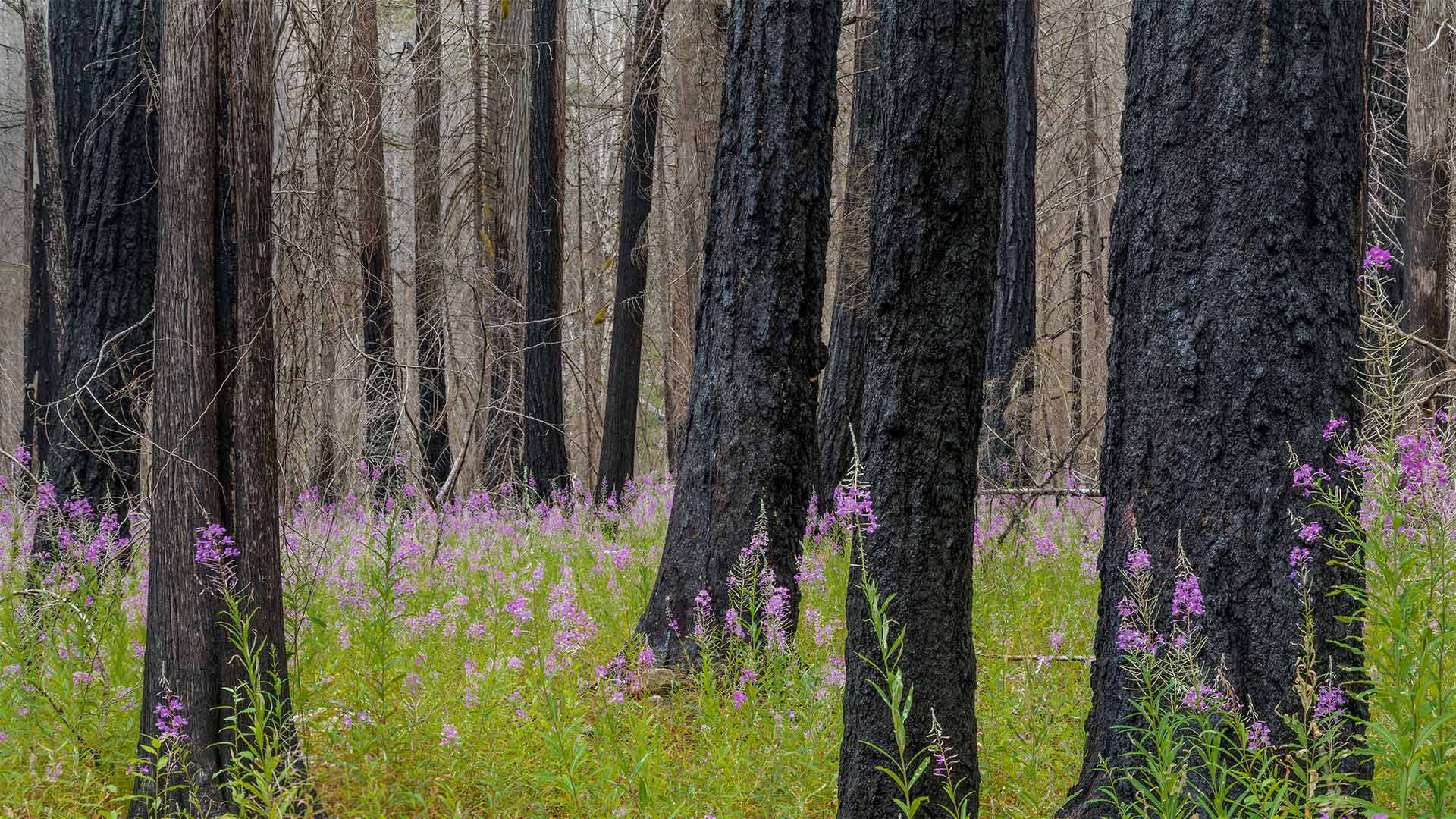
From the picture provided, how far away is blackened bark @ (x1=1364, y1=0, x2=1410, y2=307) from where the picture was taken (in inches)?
375

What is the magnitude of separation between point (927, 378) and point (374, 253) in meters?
9.20

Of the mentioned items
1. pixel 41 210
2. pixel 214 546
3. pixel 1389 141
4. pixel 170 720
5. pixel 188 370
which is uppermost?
pixel 1389 141

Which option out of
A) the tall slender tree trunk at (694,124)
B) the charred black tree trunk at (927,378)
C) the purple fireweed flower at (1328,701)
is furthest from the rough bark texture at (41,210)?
the purple fireweed flower at (1328,701)

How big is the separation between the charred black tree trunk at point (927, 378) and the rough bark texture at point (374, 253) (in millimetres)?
3006

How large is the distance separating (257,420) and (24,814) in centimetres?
183

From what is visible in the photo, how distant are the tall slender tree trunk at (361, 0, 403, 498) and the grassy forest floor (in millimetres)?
1463

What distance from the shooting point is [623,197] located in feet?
43.0

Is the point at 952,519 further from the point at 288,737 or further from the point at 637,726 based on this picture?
the point at 288,737

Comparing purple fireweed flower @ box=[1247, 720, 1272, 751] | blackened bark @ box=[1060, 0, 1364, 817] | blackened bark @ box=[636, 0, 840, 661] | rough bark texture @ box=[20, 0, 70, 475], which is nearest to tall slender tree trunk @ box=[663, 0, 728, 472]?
blackened bark @ box=[636, 0, 840, 661]

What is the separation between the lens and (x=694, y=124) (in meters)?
12.2

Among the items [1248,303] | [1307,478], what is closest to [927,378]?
[1248,303]

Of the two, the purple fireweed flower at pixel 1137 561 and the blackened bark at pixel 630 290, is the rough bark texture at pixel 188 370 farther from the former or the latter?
the blackened bark at pixel 630 290

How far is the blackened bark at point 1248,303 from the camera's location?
2.93 meters

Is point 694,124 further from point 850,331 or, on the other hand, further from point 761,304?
point 761,304
